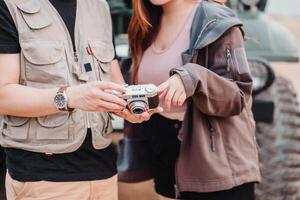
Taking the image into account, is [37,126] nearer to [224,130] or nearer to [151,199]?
[224,130]

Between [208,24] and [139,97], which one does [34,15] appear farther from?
[208,24]

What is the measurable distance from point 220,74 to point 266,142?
3.24 feet

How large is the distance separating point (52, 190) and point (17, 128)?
0.19m

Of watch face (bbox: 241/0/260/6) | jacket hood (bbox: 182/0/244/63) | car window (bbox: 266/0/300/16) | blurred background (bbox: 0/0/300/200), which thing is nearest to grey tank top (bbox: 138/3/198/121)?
jacket hood (bbox: 182/0/244/63)

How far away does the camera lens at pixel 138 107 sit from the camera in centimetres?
146

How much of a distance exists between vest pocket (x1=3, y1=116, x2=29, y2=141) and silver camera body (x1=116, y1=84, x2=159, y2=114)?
28 centimetres

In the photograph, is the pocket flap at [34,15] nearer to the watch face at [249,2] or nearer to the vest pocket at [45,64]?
the vest pocket at [45,64]

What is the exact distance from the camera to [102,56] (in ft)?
5.41

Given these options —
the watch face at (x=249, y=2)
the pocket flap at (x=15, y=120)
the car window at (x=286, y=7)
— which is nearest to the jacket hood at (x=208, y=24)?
the pocket flap at (x=15, y=120)

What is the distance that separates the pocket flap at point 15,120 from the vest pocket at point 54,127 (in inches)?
1.5

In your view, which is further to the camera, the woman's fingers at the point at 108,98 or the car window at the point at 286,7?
the car window at the point at 286,7

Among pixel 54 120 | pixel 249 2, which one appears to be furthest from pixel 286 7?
pixel 54 120

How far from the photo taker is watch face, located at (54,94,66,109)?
149 centimetres

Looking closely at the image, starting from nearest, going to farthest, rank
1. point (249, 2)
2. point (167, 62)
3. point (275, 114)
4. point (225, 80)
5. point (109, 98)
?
point (109, 98)
point (225, 80)
point (167, 62)
point (275, 114)
point (249, 2)
